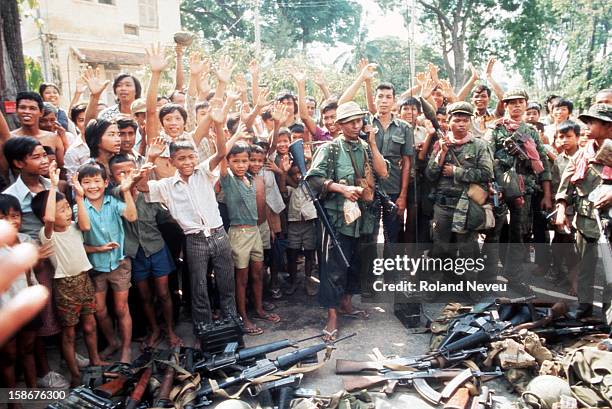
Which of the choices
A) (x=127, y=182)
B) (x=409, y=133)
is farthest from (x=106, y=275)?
(x=409, y=133)

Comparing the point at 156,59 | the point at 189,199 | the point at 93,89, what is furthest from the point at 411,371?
the point at 93,89

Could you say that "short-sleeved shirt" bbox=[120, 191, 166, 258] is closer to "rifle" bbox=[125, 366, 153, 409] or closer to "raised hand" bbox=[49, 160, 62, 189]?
"raised hand" bbox=[49, 160, 62, 189]

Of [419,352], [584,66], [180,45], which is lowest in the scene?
[419,352]

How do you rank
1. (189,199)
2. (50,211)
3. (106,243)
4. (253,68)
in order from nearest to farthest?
(50,211) → (106,243) → (189,199) → (253,68)

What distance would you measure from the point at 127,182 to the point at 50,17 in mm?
14894

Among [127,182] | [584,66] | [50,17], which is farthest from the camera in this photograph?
[584,66]

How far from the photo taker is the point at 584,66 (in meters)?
17.9

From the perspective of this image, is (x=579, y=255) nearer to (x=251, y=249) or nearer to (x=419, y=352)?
(x=419, y=352)

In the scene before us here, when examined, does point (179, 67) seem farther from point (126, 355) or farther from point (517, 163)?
point (517, 163)

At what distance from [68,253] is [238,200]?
1570 millimetres

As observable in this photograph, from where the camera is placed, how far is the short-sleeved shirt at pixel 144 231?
4.01m

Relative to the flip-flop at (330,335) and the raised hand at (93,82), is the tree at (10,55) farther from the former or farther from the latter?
the flip-flop at (330,335)

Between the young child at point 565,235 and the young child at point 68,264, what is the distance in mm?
Answer: 4898

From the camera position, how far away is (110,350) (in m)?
4.07
